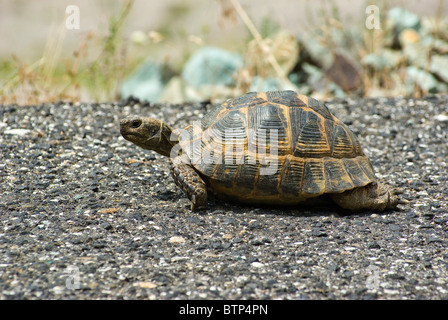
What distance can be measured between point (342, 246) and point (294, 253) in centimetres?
32

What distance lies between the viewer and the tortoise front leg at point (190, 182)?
354 cm

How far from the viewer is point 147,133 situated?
387 centimetres

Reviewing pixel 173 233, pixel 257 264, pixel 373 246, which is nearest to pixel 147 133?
pixel 173 233

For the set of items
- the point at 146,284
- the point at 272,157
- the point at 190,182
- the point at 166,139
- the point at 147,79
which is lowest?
the point at 146,284

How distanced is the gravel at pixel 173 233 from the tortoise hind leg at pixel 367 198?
0.24ft

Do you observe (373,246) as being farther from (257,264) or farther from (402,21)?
(402,21)

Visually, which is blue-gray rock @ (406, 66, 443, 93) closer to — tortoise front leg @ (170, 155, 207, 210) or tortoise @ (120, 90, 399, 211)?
tortoise @ (120, 90, 399, 211)

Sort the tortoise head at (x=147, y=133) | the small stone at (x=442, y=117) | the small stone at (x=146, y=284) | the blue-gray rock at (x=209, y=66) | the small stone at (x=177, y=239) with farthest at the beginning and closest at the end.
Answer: the blue-gray rock at (x=209, y=66) → the small stone at (x=442, y=117) → the tortoise head at (x=147, y=133) → the small stone at (x=177, y=239) → the small stone at (x=146, y=284)

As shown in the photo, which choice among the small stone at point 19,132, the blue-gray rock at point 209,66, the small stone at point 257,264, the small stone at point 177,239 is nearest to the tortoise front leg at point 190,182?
the small stone at point 177,239

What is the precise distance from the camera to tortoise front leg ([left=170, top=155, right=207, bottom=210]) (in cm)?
354

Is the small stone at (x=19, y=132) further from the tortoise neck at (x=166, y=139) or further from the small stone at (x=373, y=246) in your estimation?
the small stone at (x=373, y=246)

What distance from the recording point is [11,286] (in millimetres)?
2602

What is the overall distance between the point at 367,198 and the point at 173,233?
1.41m
